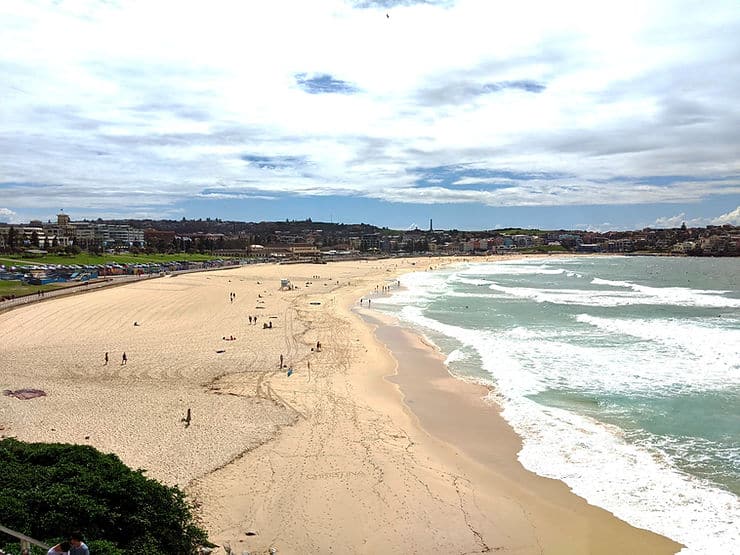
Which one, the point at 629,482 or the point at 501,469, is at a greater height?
the point at 629,482

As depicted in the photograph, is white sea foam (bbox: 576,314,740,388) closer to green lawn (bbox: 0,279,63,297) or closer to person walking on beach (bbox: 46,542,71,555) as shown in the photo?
person walking on beach (bbox: 46,542,71,555)

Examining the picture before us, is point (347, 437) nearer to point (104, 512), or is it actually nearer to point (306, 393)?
point (306, 393)

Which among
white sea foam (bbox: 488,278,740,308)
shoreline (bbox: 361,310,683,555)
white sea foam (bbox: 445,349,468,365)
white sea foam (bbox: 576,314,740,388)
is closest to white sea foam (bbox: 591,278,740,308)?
white sea foam (bbox: 488,278,740,308)

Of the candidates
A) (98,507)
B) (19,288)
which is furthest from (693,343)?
(19,288)

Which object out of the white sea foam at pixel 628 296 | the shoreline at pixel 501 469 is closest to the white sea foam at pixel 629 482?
the shoreline at pixel 501 469

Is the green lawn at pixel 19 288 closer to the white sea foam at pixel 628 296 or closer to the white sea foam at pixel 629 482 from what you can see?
the white sea foam at pixel 629 482

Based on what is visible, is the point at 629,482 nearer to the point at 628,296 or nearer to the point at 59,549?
the point at 59,549

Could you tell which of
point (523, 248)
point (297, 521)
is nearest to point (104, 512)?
point (297, 521)
